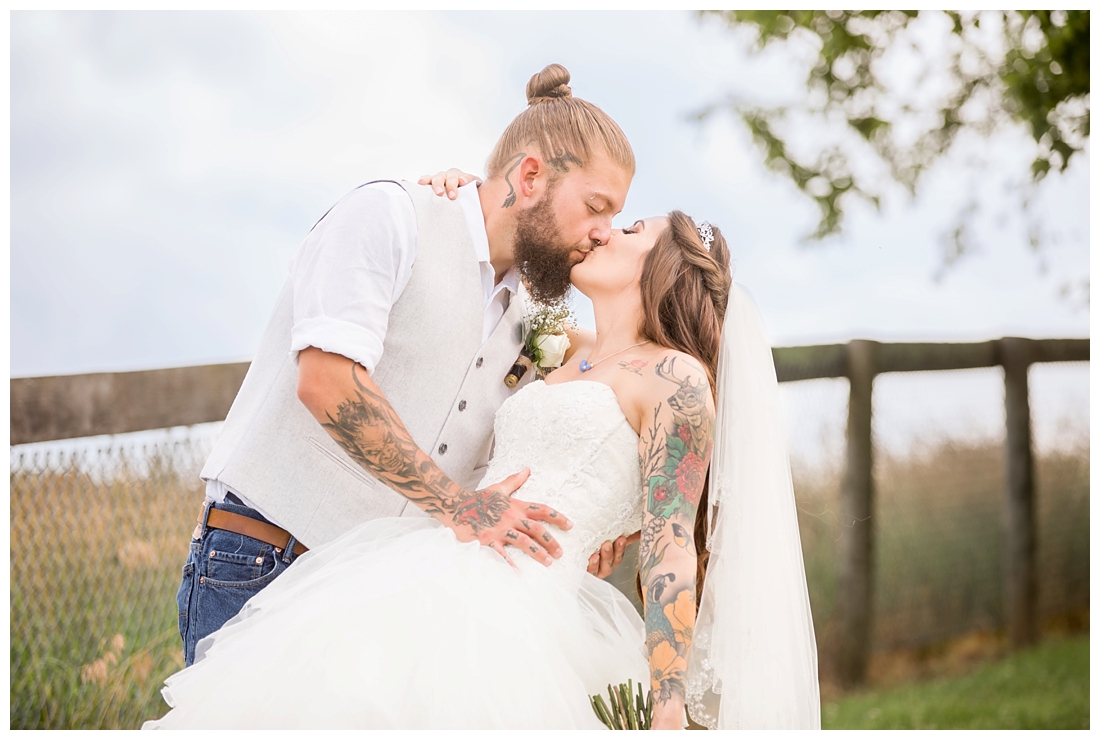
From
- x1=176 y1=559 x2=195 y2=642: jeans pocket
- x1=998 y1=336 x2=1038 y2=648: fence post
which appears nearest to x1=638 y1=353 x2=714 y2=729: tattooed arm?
x1=176 y1=559 x2=195 y2=642: jeans pocket

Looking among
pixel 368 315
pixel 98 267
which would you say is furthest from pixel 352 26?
pixel 368 315

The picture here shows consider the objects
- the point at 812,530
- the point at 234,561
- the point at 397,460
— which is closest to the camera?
the point at 397,460

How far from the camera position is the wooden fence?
7.14ft

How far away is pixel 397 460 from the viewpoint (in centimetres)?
167

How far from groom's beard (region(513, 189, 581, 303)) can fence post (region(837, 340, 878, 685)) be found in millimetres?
2084

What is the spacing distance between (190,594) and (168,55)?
6.57 ft

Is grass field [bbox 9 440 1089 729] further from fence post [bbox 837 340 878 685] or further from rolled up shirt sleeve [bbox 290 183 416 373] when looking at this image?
fence post [bbox 837 340 878 685]

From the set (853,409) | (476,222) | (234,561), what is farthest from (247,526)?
(853,409)

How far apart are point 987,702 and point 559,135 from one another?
3093 millimetres

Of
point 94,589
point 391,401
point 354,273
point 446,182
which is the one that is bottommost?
point 94,589

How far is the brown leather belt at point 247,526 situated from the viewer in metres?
1.80

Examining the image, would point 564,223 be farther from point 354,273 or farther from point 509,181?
point 354,273

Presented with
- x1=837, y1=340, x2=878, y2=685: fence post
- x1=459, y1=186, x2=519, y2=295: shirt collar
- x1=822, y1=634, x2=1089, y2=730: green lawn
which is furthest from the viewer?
x1=837, y1=340, x2=878, y2=685: fence post

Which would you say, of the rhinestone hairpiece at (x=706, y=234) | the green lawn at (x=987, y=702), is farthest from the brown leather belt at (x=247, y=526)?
the green lawn at (x=987, y=702)
